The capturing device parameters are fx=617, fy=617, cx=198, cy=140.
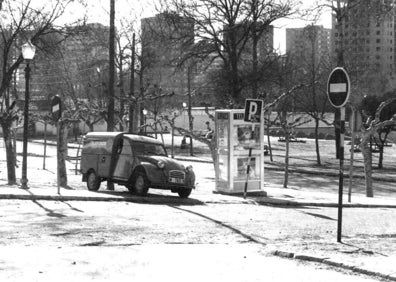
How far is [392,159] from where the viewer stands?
5000cm

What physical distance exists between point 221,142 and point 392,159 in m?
34.1

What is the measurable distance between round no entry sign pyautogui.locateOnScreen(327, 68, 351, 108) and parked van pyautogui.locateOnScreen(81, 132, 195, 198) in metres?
8.41

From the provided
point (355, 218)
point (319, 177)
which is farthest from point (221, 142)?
point (319, 177)

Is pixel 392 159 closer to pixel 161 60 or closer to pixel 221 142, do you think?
pixel 161 60

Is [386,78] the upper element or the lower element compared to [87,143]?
upper

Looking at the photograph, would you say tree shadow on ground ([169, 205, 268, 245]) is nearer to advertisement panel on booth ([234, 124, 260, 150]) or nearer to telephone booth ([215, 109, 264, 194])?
telephone booth ([215, 109, 264, 194])

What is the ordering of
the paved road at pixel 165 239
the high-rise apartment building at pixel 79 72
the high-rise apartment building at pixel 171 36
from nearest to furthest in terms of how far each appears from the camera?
the paved road at pixel 165 239 < the high-rise apartment building at pixel 171 36 < the high-rise apartment building at pixel 79 72

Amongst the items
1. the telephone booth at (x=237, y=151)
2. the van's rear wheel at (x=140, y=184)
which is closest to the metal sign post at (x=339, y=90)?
the van's rear wheel at (x=140, y=184)

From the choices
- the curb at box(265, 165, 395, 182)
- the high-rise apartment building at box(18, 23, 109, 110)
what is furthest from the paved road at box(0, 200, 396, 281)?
the high-rise apartment building at box(18, 23, 109, 110)

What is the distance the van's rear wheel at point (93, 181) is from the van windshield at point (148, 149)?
199 cm

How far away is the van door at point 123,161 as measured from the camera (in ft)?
61.1

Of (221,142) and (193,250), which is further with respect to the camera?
(221,142)

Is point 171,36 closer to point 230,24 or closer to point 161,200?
point 230,24

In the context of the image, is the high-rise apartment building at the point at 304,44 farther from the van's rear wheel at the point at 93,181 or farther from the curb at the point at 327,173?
the van's rear wheel at the point at 93,181
